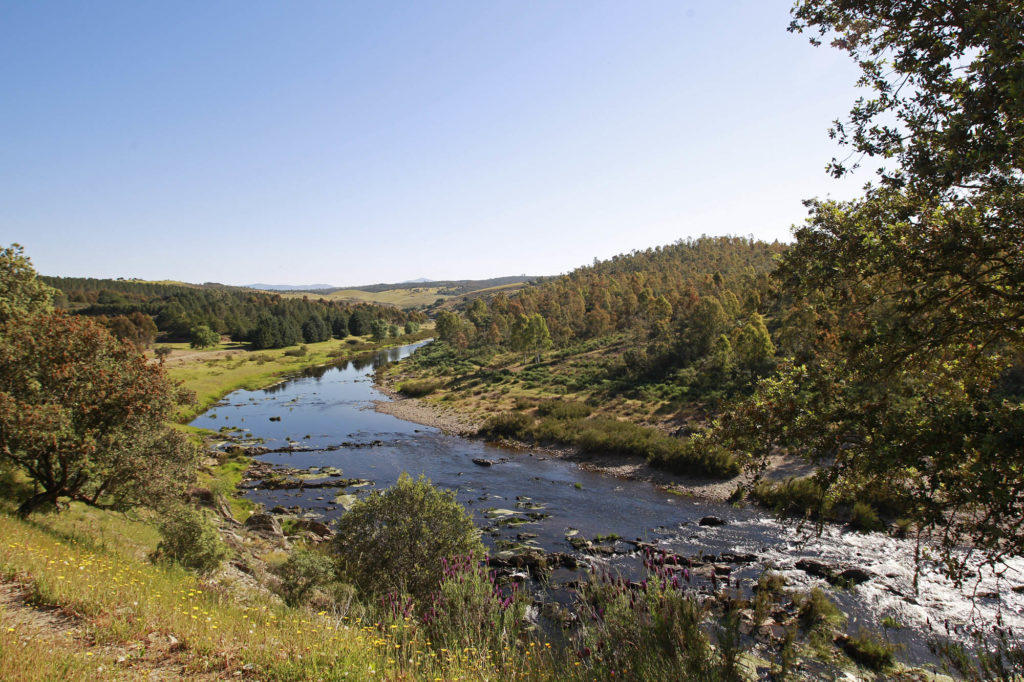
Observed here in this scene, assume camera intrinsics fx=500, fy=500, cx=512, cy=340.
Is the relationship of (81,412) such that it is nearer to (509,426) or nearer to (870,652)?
(870,652)

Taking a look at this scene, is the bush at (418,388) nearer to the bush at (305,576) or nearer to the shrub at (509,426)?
the shrub at (509,426)

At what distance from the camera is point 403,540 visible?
14.7 metres

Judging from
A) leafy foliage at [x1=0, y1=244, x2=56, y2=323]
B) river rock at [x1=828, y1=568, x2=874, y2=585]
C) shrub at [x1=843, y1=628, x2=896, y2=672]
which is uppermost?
leafy foliage at [x1=0, y1=244, x2=56, y2=323]

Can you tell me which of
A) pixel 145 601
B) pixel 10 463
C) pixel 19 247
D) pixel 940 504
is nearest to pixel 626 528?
pixel 940 504

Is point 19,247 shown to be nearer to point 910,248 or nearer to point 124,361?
point 124,361

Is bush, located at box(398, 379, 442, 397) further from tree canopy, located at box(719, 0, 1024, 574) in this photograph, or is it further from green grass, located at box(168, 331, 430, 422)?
tree canopy, located at box(719, 0, 1024, 574)

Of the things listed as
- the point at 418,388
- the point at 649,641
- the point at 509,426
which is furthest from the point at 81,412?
the point at 418,388

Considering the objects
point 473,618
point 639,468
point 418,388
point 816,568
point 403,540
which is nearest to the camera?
point 473,618

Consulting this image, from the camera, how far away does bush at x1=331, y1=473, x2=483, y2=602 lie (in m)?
14.2

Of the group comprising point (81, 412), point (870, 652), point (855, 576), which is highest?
point (81, 412)

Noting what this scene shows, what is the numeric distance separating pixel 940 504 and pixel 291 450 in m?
46.4

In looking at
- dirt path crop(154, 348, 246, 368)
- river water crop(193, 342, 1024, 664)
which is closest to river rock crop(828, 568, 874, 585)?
river water crop(193, 342, 1024, 664)

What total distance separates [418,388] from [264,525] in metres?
47.4

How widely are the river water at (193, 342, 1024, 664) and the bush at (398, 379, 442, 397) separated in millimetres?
13489
